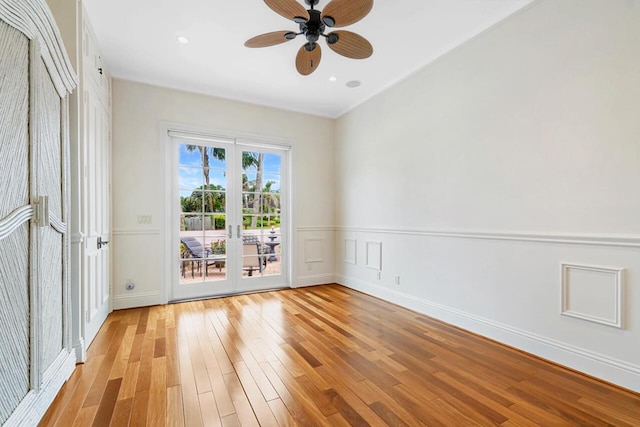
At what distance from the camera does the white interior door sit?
8.68 feet

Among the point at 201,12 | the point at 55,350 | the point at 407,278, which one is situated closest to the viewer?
the point at 55,350

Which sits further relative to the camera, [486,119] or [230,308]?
[230,308]

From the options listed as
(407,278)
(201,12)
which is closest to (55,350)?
(201,12)

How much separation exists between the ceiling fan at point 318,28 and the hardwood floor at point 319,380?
260 centimetres

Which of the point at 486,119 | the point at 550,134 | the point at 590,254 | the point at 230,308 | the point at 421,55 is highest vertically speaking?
the point at 421,55

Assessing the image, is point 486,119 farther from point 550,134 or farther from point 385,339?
point 385,339

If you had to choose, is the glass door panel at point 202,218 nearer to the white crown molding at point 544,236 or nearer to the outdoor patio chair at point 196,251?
the outdoor patio chair at point 196,251

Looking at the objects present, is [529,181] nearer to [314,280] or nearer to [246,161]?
[314,280]

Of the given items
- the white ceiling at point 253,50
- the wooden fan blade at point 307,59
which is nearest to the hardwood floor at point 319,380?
the wooden fan blade at point 307,59

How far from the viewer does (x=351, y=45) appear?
2.55 metres

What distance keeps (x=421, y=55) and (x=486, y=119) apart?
43.4 inches

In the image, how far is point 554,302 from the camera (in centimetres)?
236

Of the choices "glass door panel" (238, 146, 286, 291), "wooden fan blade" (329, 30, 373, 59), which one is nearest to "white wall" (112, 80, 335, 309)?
"glass door panel" (238, 146, 286, 291)

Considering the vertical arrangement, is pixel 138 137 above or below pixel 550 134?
above
